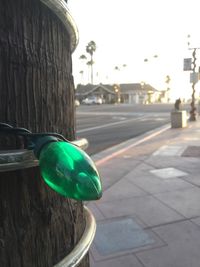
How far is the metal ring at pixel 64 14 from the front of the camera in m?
0.93

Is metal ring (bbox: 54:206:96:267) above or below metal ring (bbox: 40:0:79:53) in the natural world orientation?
below

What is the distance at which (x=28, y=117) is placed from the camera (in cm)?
93

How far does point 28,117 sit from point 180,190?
573 cm

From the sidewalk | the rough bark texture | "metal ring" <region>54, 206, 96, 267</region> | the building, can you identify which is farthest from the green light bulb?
the building

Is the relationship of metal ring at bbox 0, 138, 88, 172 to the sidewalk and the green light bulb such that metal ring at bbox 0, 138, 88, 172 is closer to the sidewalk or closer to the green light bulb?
the green light bulb

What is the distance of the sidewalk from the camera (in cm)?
385

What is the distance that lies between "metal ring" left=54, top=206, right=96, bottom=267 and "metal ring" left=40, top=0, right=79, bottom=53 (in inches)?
25.0

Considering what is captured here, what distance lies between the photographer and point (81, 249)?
106cm

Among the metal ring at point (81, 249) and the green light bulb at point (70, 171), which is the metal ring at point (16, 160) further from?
the metal ring at point (81, 249)

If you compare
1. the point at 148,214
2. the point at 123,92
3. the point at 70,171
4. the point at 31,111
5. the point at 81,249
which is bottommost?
the point at 148,214

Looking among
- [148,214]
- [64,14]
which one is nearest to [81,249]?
[64,14]

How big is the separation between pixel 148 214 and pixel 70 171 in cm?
458

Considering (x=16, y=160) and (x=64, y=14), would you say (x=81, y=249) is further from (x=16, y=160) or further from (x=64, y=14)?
(x=64, y=14)

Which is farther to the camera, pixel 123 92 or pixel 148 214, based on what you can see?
pixel 123 92
